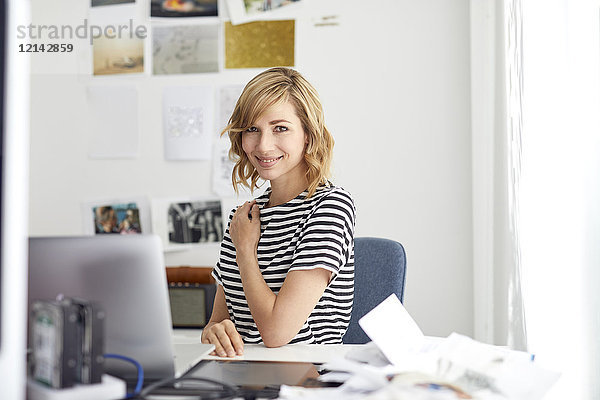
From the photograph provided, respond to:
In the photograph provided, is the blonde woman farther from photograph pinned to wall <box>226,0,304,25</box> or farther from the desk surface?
photograph pinned to wall <box>226,0,304,25</box>

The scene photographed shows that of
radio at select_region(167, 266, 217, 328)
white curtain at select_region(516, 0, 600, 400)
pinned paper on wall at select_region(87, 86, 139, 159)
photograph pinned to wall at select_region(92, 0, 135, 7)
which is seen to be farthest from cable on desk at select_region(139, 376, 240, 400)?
photograph pinned to wall at select_region(92, 0, 135, 7)

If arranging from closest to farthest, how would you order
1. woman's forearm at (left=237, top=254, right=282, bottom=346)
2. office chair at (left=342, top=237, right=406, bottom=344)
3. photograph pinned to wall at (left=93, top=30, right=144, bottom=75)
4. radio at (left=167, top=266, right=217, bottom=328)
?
woman's forearm at (left=237, top=254, right=282, bottom=346) < office chair at (left=342, top=237, right=406, bottom=344) < radio at (left=167, top=266, right=217, bottom=328) < photograph pinned to wall at (left=93, top=30, right=144, bottom=75)

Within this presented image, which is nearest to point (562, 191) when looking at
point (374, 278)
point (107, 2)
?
point (374, 278)

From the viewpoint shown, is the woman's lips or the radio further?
the radio

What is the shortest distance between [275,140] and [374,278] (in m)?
0.42

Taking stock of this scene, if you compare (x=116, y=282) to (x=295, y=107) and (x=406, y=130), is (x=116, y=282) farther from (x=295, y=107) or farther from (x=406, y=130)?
(x=406, y=130)

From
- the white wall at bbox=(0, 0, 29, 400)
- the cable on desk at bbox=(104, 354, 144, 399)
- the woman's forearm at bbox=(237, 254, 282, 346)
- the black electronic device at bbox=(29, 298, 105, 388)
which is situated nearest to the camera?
the white wall at bbox=(0, 0, 29, 400)

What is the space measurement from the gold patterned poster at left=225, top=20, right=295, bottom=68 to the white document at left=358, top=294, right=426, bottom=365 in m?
1.50

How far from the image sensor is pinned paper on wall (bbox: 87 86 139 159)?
7.82 ft

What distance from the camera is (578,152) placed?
117cm

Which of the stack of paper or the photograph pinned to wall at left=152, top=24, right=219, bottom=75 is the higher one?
the photograph pinned to wall at left=152, top=24, right=219, bottom=75

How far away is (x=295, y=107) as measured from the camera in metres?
1.31

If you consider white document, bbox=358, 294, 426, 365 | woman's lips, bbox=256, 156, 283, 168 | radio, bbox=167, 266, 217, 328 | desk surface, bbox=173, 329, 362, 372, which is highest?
woman's lips, bbox=256, 156, 283, 168

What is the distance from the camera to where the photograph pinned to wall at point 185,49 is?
232cm
